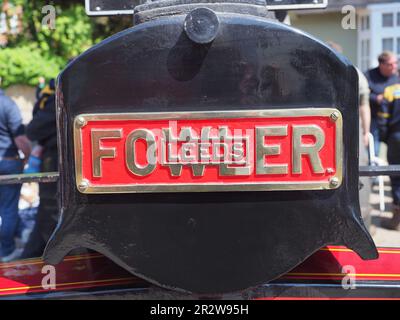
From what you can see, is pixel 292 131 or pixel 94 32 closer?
pixel 292 131

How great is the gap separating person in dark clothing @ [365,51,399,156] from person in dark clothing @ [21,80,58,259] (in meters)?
3.28

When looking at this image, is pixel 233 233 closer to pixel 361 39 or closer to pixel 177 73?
pixel 177 73

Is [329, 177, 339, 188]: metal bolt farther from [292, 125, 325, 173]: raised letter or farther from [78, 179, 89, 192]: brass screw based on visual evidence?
[78, 179, 89, 192]: brass screw

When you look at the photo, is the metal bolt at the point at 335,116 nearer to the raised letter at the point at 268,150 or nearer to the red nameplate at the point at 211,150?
the red nameplate at the point at 211,150

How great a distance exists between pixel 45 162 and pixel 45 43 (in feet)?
18.7

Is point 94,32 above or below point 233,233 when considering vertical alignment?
above

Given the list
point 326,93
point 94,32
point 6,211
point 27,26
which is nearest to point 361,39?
point 94,32

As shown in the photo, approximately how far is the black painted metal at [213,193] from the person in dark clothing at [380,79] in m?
4.62

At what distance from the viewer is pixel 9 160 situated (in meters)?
4.56

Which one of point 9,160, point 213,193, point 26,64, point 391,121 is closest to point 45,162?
point 9,160

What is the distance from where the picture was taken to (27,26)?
9844 mm

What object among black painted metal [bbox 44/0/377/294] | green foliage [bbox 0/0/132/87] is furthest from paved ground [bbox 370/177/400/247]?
green foliage [bbox 0/0/132/87]

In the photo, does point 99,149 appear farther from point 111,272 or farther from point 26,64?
point 26,64

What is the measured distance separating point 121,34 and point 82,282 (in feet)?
2.41
